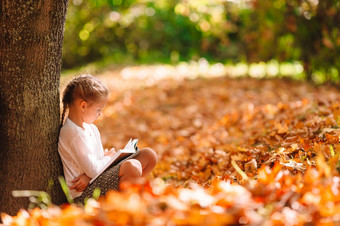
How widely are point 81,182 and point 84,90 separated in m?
0.61

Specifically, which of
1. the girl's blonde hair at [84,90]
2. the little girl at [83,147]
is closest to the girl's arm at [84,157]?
the little girl at [83,147]

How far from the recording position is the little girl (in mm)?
2666

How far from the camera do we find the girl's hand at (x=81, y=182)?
8.87ft

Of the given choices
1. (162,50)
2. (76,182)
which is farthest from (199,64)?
(76,182)

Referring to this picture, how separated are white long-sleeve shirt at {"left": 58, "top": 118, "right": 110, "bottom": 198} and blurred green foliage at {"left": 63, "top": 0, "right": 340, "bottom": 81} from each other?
5175 millimetres

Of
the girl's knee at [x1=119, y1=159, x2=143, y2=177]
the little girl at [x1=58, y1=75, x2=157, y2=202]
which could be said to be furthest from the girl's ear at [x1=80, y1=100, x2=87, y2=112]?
the girl's knee at [x1=119, y1=159, x2=143, y2=177]

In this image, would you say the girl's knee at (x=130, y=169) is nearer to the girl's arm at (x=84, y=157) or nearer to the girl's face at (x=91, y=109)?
the girl's arm at (x=84, y=157)

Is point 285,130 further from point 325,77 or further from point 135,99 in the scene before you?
point 325,77

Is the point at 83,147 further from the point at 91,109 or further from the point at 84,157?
the point at 91,109

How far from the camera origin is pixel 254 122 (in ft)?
16.2

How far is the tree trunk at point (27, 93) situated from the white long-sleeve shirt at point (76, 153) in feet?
0.27

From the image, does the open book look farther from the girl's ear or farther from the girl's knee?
the girl's ear

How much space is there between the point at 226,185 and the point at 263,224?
0.37m

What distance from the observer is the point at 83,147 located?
268 cm
